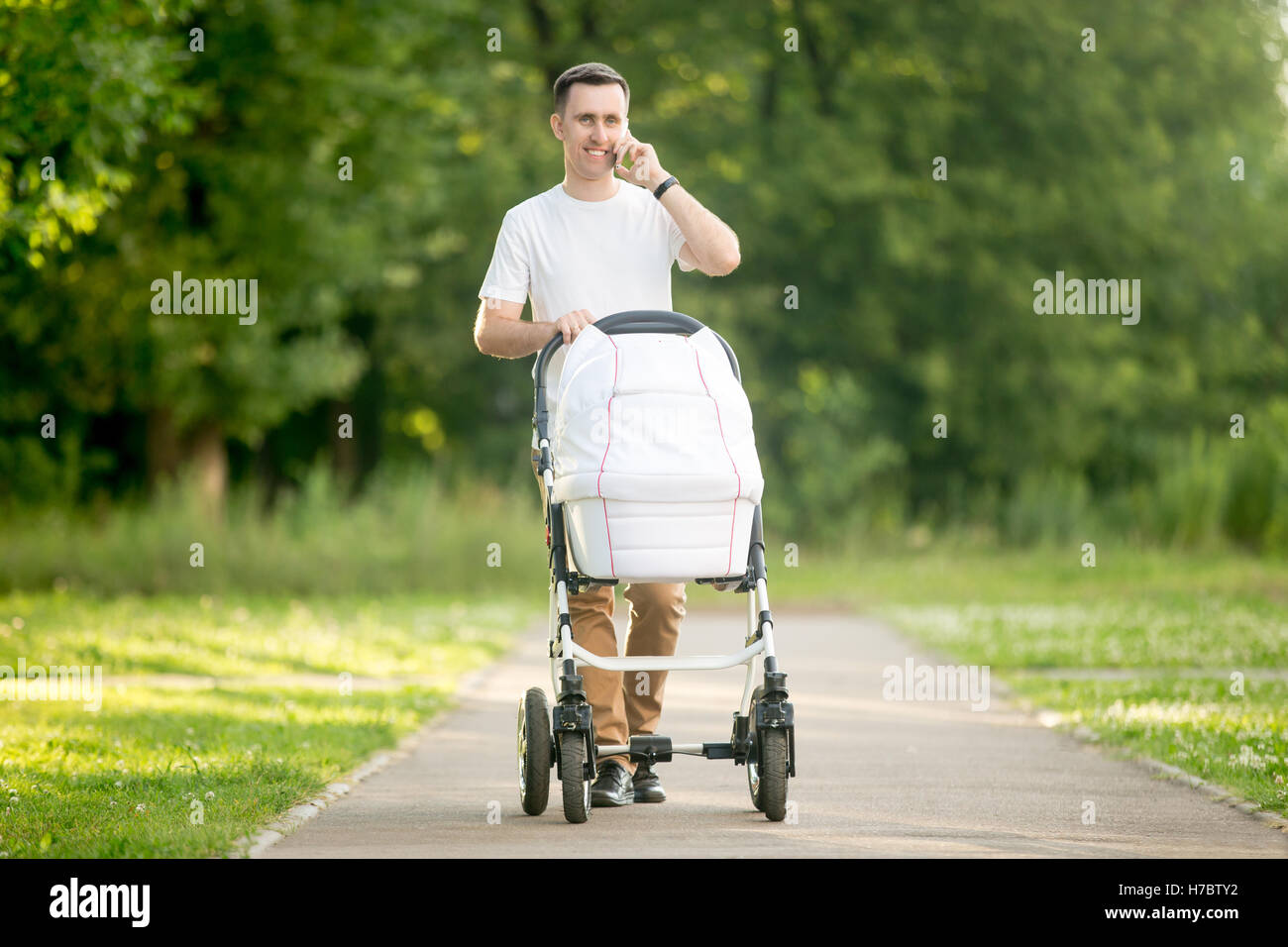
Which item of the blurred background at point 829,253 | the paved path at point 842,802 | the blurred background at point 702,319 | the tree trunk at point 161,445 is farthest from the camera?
the tree trunk at point 161,445

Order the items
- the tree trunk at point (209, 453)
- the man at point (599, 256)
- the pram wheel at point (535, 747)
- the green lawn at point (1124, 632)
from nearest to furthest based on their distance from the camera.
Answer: the pram wheel at point (535, 747), the man at point (599, 256), the green lawn at point (1124, 632), the tree trunk at point (209, 453)

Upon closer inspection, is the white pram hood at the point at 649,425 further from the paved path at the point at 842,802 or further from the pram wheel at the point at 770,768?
the paved path at the point at 842,802

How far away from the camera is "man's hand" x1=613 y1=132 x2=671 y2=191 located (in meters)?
6.09

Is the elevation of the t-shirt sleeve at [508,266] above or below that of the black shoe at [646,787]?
above

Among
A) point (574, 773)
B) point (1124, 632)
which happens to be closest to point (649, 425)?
point (574, 773)

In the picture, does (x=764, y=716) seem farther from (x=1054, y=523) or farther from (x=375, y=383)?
(x=375, y=383)

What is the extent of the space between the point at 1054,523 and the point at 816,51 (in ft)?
30.0

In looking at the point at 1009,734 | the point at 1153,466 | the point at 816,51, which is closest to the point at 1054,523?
the point at 1153,466

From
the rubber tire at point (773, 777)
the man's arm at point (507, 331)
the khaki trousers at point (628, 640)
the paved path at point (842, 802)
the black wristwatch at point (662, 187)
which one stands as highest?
the black wristwatch at point (662, 187)

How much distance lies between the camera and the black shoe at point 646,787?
6.59 metres

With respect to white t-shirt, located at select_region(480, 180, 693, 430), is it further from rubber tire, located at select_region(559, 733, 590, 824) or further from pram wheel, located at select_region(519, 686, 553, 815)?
rubber tire, located at select_region(559, 733, 590, 824)

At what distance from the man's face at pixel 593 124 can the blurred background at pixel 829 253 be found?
16391 millimetres

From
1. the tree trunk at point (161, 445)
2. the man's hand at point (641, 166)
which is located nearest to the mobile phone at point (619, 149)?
the man's hand at point (641, 166)

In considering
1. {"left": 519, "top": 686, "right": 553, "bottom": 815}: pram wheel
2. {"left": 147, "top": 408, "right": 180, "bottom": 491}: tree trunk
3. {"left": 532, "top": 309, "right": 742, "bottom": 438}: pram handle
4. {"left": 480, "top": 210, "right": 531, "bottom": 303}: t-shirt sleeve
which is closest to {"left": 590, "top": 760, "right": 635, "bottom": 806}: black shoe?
{"left": 519, "top": 686, "right": 553, "bottom": 815}: pram wheel
